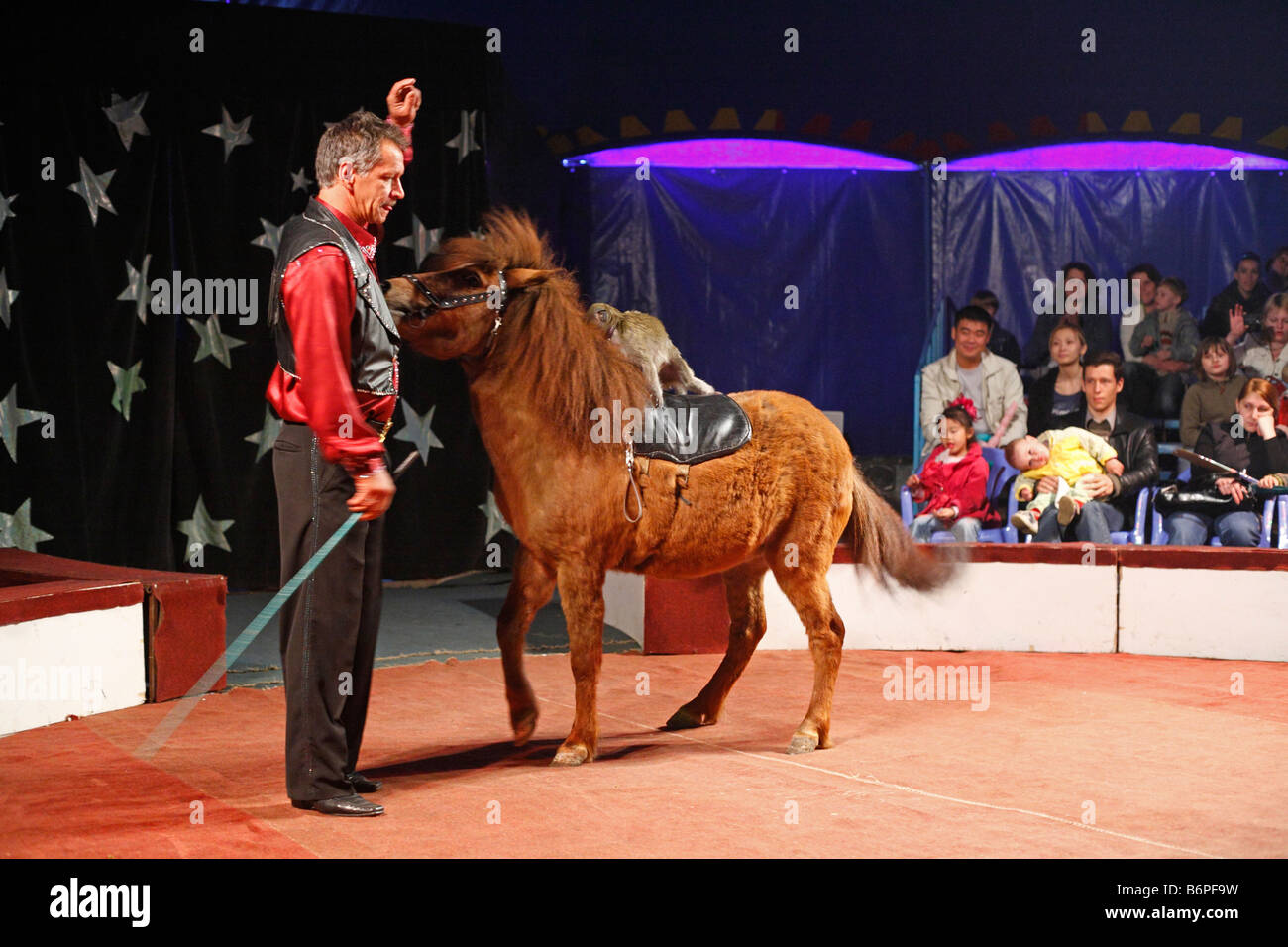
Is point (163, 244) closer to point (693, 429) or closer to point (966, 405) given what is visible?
point (693, 429)

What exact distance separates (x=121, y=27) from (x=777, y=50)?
5495 mm

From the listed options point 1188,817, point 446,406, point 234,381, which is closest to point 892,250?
point 446,406

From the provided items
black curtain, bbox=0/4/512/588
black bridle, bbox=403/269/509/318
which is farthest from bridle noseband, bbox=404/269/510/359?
black curtain, bbox=0/4/512/588

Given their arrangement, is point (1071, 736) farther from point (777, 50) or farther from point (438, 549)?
point (777, 50)

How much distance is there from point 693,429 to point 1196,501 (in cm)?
496

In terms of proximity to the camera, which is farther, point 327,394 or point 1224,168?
point 1224,168

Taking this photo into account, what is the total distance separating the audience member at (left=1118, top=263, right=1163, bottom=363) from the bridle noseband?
670 cm

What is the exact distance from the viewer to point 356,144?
399cm

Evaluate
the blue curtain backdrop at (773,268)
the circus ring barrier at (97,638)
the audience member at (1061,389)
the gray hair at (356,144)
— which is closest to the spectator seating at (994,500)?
the audience member at (1061,389)

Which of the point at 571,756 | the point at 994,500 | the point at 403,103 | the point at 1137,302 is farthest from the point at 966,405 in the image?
the point at 403,103

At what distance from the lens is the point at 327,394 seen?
374 cm

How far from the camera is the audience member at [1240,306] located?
993 cm

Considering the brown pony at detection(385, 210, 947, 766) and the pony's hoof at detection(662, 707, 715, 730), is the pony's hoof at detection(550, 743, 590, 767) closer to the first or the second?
the brown pony at detection(385, 210, 947, 766)

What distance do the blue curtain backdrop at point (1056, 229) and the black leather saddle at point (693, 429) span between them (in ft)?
19.0
